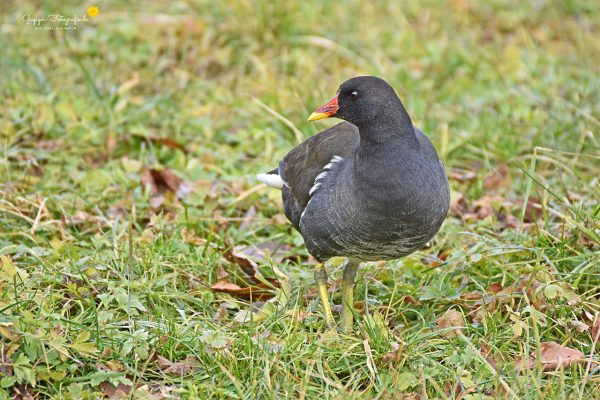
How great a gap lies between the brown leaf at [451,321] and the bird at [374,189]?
0.38 m

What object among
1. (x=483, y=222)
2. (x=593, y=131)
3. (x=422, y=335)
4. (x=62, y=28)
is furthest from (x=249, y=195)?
(x=62, y=28)

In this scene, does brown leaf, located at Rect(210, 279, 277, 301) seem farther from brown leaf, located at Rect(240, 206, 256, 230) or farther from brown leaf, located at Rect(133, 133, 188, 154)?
brown leaf, located at Rect(133, 133, 188, 154)

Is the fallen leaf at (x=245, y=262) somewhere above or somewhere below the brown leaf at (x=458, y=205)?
above

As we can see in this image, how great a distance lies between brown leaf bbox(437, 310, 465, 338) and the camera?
3984 mm

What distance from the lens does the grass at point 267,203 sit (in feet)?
11.9

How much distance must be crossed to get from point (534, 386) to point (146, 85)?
4.35 m

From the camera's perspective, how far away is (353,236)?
390 centimetres

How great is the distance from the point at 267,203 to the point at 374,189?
5.77 feet

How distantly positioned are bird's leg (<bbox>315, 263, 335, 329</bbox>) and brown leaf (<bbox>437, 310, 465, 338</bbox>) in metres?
0.51

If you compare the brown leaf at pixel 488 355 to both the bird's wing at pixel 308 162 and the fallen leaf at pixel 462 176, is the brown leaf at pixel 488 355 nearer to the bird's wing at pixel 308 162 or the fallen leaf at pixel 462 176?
the bird's wing at pixel 308 162

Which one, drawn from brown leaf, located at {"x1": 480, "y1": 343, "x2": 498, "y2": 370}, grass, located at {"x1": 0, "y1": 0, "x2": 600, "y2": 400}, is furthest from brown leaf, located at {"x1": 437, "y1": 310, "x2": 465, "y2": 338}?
brown leaf, located at {"x1": 480, "y1": 343, "x2": 498, "y2": 370}

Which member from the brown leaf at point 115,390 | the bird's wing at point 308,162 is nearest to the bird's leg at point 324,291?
the bird's wing at point 308,162

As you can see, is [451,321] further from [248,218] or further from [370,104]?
[248,218]

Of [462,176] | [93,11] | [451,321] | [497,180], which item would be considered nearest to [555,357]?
[451,321]
